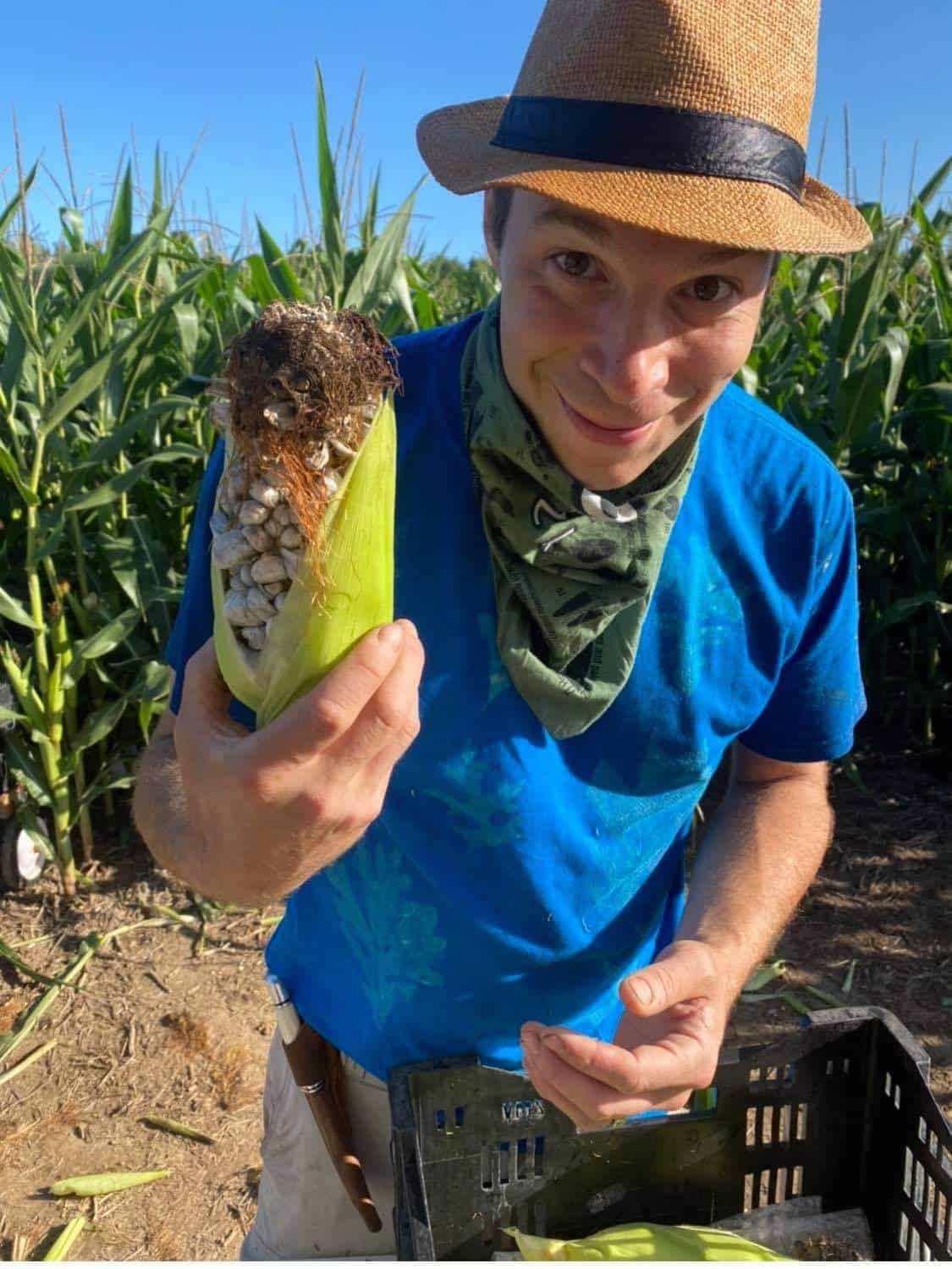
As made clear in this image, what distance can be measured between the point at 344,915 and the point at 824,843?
821 millimetres

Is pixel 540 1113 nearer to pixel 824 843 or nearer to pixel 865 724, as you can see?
pixel 824 843

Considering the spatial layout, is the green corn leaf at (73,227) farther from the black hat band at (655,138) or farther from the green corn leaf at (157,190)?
the black hat band at (655,138)

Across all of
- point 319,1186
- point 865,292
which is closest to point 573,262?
point 319,1186

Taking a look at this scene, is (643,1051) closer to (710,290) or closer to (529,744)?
(529,744)

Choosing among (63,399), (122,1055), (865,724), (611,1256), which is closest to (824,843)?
(611,1256)

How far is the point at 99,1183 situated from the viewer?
270cm

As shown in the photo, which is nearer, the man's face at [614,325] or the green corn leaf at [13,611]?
the man's face at [614,325]

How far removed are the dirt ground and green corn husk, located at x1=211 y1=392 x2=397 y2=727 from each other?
166 cm

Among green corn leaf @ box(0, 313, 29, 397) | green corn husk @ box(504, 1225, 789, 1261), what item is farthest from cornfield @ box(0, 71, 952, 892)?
green corn husk @ box(504, 1225, 789, 1261)

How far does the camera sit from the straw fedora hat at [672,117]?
115 centimetres

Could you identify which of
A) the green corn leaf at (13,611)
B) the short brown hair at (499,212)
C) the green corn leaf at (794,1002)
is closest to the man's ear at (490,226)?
the short brown hair at (499,212)

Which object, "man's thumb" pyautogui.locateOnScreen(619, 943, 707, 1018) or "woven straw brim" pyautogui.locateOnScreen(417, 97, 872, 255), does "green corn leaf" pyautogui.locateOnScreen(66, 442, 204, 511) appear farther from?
Result: "man's thumb" pyautogui.locateOnScreen(619, 943, 707, 1018)

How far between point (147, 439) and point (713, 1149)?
126 inches

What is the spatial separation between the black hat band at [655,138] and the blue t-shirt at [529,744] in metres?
0.36
